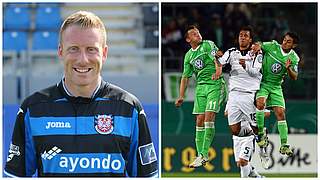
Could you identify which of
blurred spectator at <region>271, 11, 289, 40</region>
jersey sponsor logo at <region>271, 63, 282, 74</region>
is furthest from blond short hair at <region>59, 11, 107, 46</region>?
blurred spectator at <region>271, 11, 289, 40</region>

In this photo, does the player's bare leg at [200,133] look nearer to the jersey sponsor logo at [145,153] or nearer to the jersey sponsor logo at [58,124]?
the jersey sponsor logo at [145,153]

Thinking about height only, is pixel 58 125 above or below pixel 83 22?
below

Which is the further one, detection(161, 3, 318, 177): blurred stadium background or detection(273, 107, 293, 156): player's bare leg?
detection(161, 3, 318, 177): blurred stadium background

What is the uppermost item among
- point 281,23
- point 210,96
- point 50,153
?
point 281,23

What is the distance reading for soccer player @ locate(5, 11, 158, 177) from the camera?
507cm

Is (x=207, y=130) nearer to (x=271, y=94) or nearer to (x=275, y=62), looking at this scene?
(x=271, y=94)

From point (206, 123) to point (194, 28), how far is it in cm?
66

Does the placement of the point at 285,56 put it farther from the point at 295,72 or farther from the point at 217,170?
the point at 217,170

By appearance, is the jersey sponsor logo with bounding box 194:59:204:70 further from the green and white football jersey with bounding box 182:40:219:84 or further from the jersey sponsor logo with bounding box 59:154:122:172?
the jersey sponsor logo with bounding box 59:154:122:172

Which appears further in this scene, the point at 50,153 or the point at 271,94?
the point at 271,94

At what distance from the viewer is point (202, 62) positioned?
18.1ft

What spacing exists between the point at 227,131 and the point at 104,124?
179 inches

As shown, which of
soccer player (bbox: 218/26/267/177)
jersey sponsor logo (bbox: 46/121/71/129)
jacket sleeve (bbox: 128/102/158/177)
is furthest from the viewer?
soccer player (bbox: 218/26/267/177)

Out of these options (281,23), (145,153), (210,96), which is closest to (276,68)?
(210,96)
